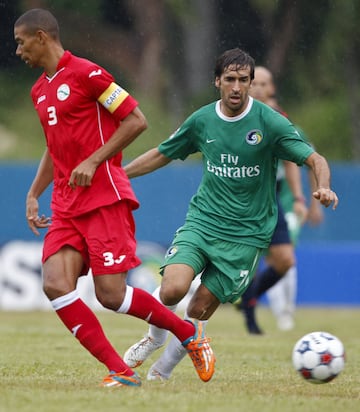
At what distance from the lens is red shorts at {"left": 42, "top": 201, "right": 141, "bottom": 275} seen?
6094 millimetres

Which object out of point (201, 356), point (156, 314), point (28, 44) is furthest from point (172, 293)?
point (28, 44)

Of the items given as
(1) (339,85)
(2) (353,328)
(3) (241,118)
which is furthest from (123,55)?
(3) (241,118)

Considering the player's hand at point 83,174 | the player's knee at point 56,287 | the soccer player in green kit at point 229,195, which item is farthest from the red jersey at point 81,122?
the soccer player in green kit at point 229,195

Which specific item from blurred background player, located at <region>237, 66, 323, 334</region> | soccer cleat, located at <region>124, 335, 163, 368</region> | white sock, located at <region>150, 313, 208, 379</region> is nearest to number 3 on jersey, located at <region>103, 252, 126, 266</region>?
white sock, located at <region>150, 313, 208, 379</region>

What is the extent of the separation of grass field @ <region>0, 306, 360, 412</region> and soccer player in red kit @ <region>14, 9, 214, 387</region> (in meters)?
0.41

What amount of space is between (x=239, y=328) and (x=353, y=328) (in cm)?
138

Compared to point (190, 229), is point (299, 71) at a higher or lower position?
higher

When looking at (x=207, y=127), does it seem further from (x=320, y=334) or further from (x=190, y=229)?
(x=320, y=334)

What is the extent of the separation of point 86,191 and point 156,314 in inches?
32.0

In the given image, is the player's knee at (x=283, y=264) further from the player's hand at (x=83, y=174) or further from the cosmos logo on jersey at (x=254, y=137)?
the player's hand at (x=83, y=174)

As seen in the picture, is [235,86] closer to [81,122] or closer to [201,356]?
[81,122]

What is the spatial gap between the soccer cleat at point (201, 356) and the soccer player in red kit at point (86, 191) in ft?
0.69

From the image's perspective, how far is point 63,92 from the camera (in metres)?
6.21

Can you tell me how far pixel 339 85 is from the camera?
19984 millimetres
